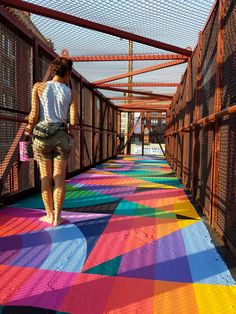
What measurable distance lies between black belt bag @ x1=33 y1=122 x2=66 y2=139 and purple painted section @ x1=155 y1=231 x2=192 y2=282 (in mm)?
1448

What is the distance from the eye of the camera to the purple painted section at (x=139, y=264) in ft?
6.79

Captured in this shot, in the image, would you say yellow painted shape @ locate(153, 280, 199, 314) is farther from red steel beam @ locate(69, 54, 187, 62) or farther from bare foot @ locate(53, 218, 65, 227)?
red steel beam @ locate(69, 54, 187, 62)

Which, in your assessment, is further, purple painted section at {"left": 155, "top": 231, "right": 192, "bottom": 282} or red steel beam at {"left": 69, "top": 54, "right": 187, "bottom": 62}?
red steel beam at {"left": 69, "top": 54, "right": 187, "bottom": 62}

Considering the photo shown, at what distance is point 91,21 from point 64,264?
11.6ft

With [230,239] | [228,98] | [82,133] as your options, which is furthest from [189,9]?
[82,133]

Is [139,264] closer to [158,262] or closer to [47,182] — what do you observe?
[158,262]

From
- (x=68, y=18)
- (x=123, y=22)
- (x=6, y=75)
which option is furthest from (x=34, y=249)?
(x=123, y=22)

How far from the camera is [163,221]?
3.34m

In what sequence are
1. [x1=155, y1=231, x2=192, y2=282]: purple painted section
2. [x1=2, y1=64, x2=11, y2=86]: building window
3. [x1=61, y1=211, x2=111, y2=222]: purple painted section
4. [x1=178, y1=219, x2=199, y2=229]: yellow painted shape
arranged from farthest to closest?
[x1=2, y1=64, x2=11, y2=86]: building window, [x1=61, y1=211, x2=111, y2=222]: purple painted section, [x1=178, y1=219, x2=199, y2=229]: yellow painted shape, [x1=155, y1=231, x2=192, y2=282]: purple painted section

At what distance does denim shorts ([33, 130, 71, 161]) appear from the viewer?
3.03m

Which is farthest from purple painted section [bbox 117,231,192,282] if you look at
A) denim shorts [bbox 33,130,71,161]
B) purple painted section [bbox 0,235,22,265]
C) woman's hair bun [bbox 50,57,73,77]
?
woman's hair bun [bbox 50,57,73,77]

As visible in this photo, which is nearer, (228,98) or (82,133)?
(228,98)

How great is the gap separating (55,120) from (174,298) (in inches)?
77.9

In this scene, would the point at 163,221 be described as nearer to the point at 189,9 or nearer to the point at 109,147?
the point at 189,9
